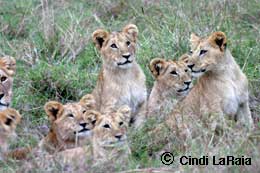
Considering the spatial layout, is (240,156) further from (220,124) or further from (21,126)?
(21,126)

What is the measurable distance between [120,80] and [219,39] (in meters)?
1.09

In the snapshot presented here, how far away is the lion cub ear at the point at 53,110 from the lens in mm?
8898

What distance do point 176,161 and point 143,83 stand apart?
2.00 metres

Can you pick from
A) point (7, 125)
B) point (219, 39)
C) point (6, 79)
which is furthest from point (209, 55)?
point (7, 125)

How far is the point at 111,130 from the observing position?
8.31 metres

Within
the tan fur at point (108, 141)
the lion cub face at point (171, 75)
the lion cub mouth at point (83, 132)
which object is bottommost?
the lion cub mouth at point (83, 132)

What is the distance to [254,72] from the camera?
33.6 ft

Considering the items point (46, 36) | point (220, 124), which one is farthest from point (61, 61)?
point (220, 124)

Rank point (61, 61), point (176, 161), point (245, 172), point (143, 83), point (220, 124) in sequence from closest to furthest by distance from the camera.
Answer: point (245, 172) < point (176, 161) < point (220, 124) < point (143, 83) < point (61, 61)

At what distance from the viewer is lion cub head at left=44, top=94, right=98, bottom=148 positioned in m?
8.76

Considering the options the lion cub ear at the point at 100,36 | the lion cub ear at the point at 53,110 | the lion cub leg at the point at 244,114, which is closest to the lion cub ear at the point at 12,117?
the lion cub ear at the point at 53,110

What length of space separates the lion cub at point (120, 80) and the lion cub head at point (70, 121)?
89cm

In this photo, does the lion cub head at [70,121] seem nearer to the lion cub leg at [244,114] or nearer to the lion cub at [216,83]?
the lion cub at [216,83]

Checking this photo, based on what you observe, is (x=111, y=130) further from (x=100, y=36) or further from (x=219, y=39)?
(x=100, y=36)
